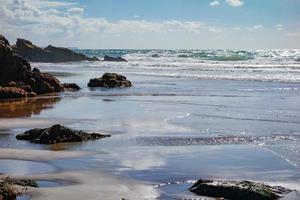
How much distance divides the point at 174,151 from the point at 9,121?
8.32 meters

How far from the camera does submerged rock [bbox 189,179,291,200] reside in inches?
400

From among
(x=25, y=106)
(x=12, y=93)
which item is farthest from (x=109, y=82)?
(x=25, y=106)

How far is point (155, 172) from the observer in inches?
490

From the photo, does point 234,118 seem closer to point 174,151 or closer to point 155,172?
point 174,151

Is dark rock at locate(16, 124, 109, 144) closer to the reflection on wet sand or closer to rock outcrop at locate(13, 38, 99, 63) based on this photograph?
the reflection on wet sand

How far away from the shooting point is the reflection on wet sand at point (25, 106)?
23.3 meters

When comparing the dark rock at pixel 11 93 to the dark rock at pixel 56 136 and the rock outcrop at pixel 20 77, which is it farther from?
the dark rock at pixel 56 136

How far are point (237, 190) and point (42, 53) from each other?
9931 centimetres

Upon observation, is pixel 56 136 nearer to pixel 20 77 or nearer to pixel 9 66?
pixel 20 77

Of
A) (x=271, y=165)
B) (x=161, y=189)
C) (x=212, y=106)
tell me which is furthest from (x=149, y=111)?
(x=161, y=189)

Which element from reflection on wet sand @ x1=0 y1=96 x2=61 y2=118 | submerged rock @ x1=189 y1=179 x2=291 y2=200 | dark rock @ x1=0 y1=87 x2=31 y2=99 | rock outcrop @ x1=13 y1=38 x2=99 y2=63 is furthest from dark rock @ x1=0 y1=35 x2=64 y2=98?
rock outcrop @ x1=13 y1=38 x2=99 y2=63

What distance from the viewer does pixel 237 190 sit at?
1033 cm

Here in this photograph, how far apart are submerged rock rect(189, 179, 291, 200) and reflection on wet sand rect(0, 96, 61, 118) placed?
13416mm

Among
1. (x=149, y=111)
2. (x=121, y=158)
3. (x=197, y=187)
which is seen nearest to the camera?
(x=197, y=187)
